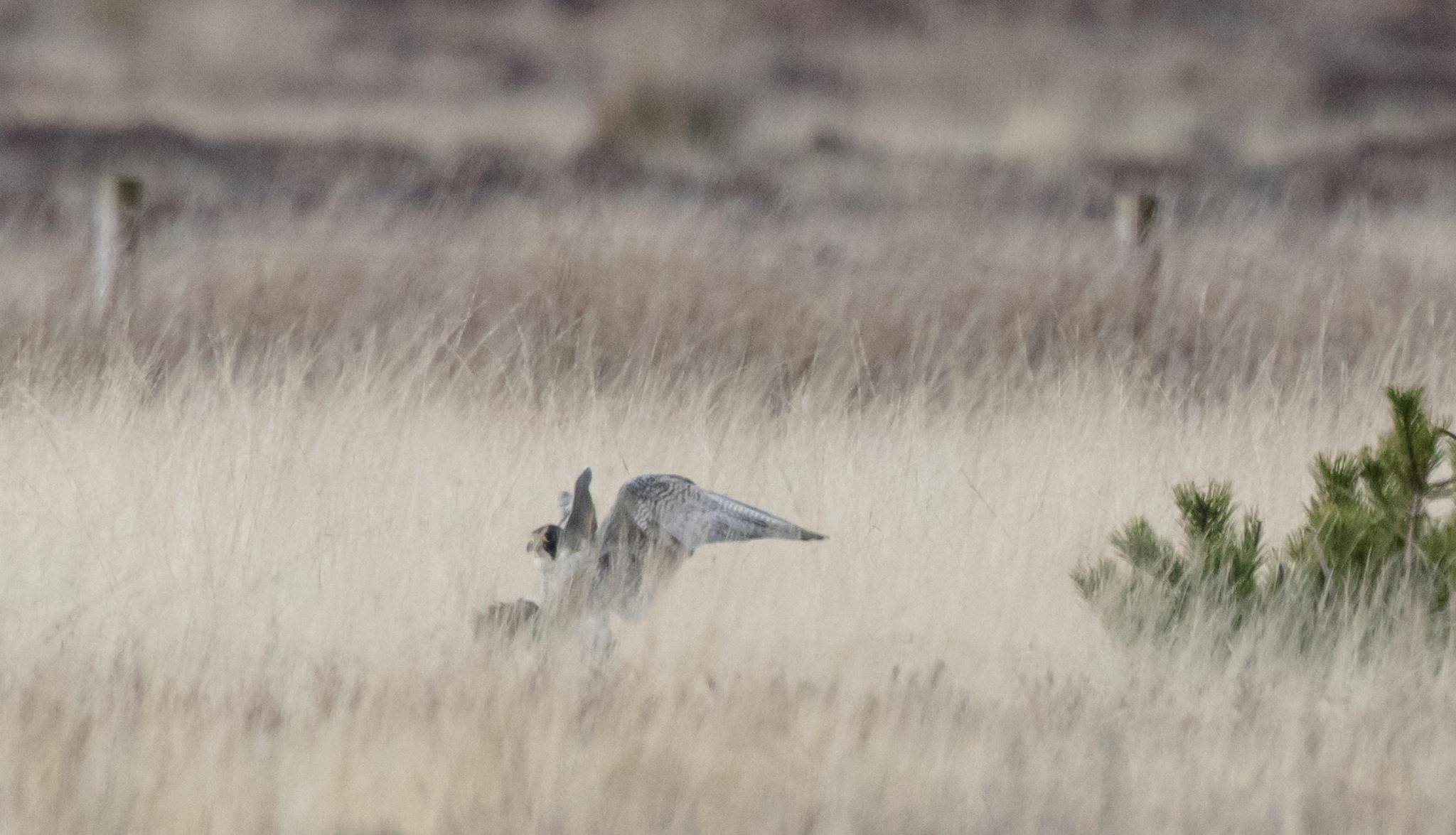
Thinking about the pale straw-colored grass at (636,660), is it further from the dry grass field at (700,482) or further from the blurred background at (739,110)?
the blurred background at (739,110)

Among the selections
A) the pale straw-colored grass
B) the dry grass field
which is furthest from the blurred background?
the pale straw-colored grass

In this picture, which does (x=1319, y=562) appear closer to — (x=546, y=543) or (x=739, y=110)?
(x=546, y=543)

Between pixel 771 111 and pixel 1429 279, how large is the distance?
533 inches

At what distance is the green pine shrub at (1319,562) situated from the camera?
3.57 m

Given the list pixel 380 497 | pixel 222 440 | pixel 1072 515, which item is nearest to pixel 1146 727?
pixel 1072 515

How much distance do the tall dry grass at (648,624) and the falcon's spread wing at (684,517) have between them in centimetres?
24

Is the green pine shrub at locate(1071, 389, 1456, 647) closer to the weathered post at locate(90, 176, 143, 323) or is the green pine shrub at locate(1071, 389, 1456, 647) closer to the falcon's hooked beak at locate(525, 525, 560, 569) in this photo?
the falcon's hooked beak at locate(525, 525, 560, 569)

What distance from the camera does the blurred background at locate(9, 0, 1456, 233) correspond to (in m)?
17.5

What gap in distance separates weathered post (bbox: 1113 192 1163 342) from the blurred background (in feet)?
17.8

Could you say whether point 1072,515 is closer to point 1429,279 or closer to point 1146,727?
point 1146,727

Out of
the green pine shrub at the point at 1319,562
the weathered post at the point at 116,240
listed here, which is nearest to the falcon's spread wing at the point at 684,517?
the green pine shrub at the point at 1319,562

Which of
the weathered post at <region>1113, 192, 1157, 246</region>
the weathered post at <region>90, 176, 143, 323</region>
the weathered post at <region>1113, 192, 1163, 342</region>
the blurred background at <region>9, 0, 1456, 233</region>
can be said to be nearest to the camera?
the weathered post at <region>90, 176, 143, 323</region>

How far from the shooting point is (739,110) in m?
22.7

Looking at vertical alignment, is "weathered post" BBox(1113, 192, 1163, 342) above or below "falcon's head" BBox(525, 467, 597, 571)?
above
